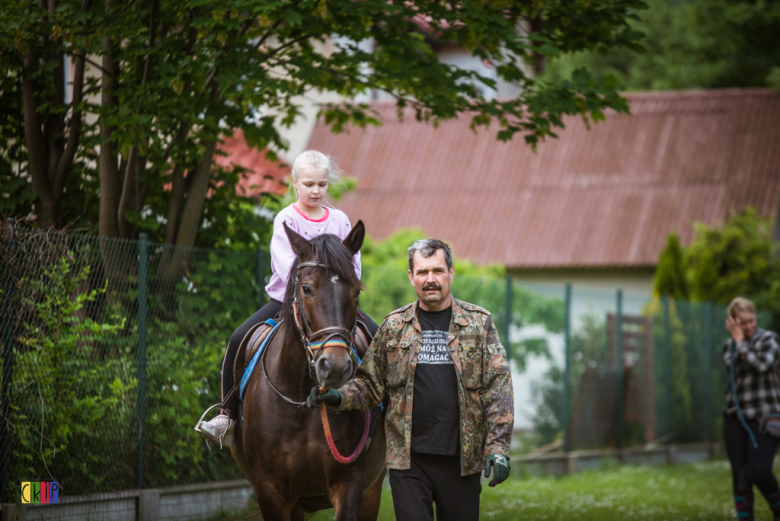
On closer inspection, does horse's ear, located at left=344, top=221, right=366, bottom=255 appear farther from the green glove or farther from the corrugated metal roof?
the corrugated metal roof

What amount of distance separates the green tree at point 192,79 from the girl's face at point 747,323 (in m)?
2.48

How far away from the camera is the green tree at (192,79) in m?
7.30

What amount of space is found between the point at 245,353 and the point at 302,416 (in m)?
0.86

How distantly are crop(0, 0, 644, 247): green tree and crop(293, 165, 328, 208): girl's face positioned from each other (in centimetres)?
228

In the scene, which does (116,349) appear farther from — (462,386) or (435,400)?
(462,386)

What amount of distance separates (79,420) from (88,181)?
2.64m

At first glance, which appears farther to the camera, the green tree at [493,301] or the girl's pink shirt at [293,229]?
the green tree at [493,301]

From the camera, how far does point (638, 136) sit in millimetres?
28906

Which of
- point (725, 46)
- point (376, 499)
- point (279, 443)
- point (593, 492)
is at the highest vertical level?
point (725, 46)

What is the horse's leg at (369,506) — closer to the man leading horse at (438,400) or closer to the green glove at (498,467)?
the man leading horse at (438,400)

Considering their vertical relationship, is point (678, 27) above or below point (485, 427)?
above

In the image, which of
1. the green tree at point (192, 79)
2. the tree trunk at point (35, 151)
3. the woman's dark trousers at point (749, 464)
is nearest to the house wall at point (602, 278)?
the woman's dark trousers at point (749, 464)

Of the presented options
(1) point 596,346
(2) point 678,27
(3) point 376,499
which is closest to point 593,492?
(1) point 596,346

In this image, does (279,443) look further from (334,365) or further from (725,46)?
(725,46)
